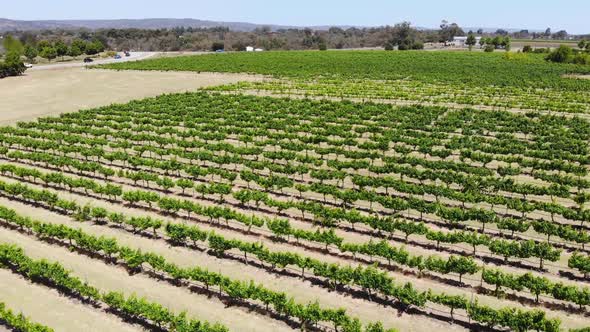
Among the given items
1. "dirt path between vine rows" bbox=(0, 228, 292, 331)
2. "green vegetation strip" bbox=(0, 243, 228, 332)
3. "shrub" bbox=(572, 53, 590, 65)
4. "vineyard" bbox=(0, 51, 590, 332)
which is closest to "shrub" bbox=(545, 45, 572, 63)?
"shrub" bbox=(572, 53, 590, 65)

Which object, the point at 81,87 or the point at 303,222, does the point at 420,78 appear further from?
the point at 303,222

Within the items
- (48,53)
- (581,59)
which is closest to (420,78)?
(581,59)

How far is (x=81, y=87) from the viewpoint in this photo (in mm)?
95688

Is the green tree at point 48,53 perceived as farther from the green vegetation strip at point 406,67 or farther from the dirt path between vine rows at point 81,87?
the green vegetation strip at point 406,67

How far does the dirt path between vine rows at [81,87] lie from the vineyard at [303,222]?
50.6 ft

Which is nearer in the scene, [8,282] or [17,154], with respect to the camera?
→ [8,282]

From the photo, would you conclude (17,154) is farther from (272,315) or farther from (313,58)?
(313,58)

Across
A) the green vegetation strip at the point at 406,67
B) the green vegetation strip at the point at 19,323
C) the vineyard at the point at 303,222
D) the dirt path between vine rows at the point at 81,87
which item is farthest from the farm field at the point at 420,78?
the green vegetation strip at the point at 19,323

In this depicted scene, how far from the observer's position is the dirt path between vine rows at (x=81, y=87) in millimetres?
73788

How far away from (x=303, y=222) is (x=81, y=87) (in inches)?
3153

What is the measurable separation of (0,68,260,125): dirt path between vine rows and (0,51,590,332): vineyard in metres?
15.4

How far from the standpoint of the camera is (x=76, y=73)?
11819 centimetres

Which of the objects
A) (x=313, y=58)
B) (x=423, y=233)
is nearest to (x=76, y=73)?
(x=313, y=58)

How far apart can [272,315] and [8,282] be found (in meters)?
14.0
